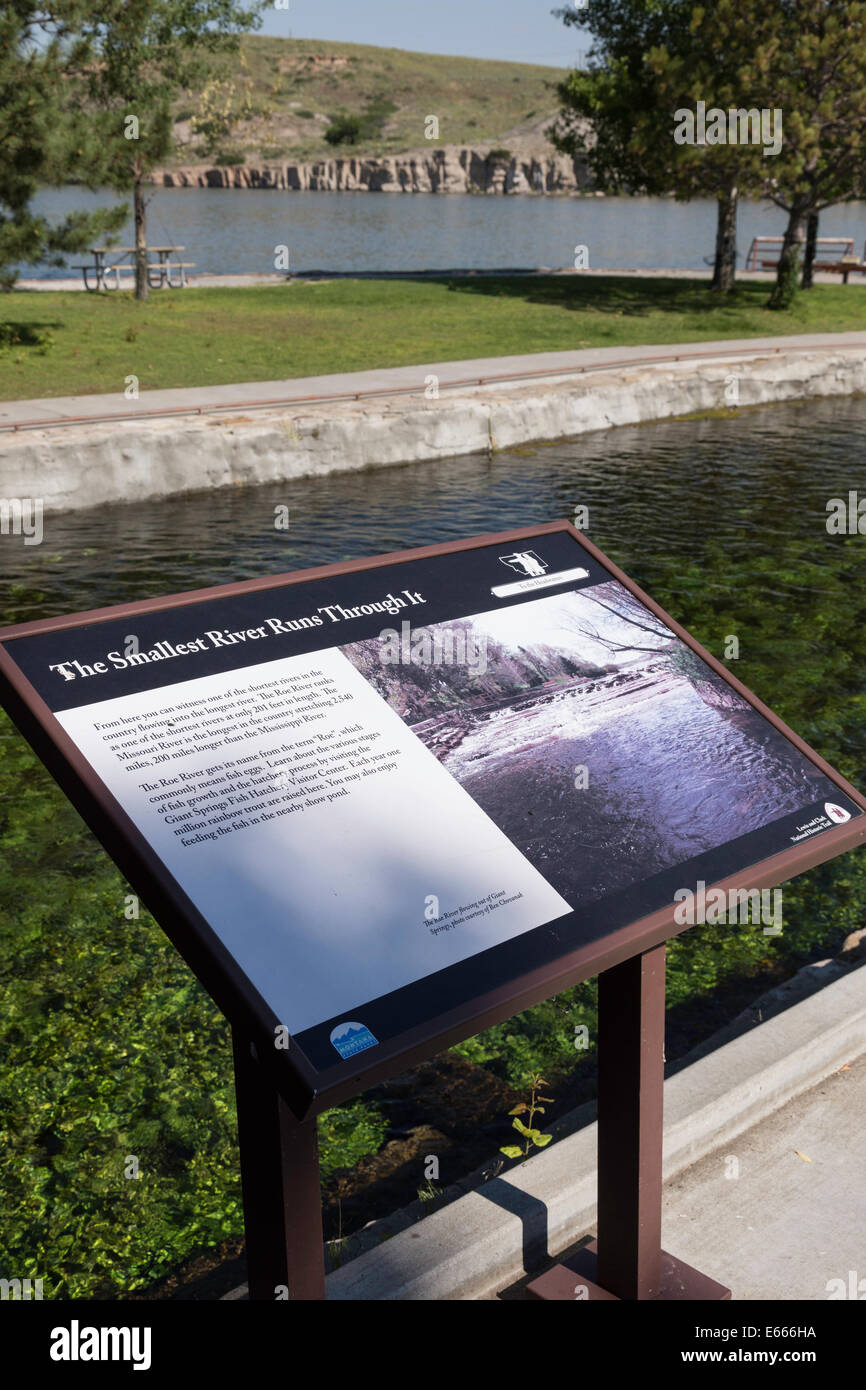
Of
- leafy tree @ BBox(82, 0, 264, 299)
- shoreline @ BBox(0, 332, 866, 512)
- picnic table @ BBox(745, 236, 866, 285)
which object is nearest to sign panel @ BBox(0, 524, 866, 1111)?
shoreline @ BBox(0, 332, 866, 512)

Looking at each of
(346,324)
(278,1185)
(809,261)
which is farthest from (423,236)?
(278,1185)

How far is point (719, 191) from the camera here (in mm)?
21750

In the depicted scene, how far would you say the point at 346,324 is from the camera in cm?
1930

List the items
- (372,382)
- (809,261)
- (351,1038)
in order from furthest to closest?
1. (809,261)
2. (372,382)
3. (351,1038)

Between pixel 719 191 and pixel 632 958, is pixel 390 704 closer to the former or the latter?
pixel 632 958

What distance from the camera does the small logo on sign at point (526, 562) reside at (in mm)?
3055

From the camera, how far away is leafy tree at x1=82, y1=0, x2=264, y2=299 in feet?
47.8

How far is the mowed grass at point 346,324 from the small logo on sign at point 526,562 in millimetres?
11185

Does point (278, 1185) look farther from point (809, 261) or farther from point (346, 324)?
point (809, 261)

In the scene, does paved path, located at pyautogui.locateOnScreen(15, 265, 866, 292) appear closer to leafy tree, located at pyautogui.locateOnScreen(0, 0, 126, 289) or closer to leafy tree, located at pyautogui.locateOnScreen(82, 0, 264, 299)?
leafy tree, located at pyautogui.locateOnScreen(82, 0, 264, 299)

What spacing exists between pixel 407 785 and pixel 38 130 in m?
13.4

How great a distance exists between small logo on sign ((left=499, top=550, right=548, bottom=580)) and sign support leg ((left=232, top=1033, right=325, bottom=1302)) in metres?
1.36

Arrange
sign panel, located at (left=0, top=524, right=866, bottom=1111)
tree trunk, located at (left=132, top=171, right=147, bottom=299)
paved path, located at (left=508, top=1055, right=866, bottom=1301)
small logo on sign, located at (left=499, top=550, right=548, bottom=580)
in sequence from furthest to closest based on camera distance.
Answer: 1. tree trunk, located at (left=132, top=171, right=147, bottom=299)
2. small logo on sign, located at (left=499, top=550, right=548, bottom=580)
3. paved path, located at (left=508, top=1055, right=866, bottom=1301)
4. sign panel, located at (left=0, top=524, right=866, bottom=1111)
